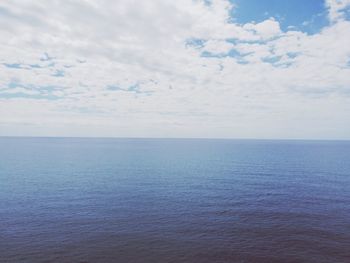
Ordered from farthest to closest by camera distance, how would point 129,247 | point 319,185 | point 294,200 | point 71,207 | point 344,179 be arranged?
point 344,179 → point 319,185 → point 294,200 → point 71,207 → point 129,247

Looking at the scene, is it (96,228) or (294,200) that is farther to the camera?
(294,200)

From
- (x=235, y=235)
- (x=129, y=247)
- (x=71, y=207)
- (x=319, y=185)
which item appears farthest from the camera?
(x=319, y=185)

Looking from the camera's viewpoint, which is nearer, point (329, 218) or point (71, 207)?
point (329, 218)

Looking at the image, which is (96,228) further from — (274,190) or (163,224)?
(274,190)

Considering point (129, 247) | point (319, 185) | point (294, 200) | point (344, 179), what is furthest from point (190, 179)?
point (344, 179)

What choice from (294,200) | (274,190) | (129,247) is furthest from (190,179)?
(129,247)

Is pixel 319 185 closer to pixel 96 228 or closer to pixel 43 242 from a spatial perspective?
pixel 96 228

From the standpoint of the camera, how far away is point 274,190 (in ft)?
227

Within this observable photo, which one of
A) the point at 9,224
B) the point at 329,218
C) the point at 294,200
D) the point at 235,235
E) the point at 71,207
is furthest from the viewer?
the point at 294,200

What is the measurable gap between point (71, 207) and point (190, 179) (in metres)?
42.4

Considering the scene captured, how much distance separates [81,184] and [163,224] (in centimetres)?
4152

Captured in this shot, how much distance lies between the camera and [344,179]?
84.3 meters

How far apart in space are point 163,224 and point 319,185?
56.8 m

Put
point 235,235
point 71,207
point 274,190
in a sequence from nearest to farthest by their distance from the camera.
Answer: point 235,235 → point 71,207 → point 274,190
